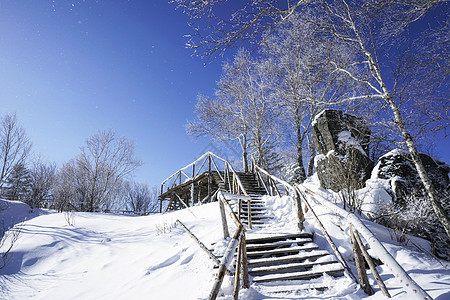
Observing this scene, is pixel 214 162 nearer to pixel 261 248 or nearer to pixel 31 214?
pixel 261 248

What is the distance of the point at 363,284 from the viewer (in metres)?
2.48

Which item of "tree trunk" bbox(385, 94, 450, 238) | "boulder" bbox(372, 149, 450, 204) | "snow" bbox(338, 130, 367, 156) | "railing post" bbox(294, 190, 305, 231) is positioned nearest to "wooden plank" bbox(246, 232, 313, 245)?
"railing post" bbox(294, 190, 305, 231)

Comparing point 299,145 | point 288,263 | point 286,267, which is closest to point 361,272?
point 286,267

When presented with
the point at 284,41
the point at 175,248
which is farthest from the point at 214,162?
the point at 284,41

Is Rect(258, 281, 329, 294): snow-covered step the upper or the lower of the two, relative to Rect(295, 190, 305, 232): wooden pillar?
lower

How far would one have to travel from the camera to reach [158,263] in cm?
412

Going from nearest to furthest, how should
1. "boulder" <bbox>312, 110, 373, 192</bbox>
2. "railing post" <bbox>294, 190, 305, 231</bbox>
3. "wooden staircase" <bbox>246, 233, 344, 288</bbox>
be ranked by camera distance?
"wooden staircase" <bbox>246, 233, 344, 288</bbox> < "railing post" <bbox>294, 190, 305, 231</bbox> < "boulder" <bbox>312, 110, 373, 192</bbox>

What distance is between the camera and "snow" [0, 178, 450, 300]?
8.96ft

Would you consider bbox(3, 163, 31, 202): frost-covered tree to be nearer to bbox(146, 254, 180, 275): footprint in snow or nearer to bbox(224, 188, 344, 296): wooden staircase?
bbox(146, 254, 180, 275): footprint in snow

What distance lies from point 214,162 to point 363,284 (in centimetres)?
879

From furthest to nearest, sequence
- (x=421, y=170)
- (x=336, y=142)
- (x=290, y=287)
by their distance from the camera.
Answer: (x=336, y=142), (x=421, y=170), (x=290, y=287)

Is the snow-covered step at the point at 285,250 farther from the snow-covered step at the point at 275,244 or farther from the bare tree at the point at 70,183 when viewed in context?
the bare tree at the point at 70,183

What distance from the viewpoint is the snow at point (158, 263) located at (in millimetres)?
2732

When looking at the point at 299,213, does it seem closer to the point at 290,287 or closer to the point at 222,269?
the point at 290,287
